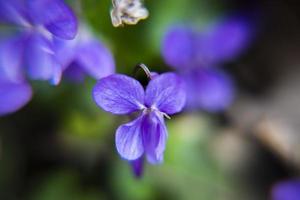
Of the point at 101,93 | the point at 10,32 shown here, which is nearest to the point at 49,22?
the point at 101,93

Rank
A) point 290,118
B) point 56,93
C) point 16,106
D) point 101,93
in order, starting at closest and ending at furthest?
point 101,93 < point 16,106 < point 56,93 < point 290,118

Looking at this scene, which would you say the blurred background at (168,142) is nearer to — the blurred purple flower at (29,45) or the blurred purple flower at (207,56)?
the blurred purple flower at (207,56)

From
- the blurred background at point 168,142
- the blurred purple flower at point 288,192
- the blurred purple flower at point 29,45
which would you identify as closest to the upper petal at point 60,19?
the blurred purple flower at point 29,45

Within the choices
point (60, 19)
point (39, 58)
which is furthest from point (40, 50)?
point (60, 19)

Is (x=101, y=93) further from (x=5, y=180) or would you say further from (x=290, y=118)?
(x=290, y=118)

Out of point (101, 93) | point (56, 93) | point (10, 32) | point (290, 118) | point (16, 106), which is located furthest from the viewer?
point (290, 118)

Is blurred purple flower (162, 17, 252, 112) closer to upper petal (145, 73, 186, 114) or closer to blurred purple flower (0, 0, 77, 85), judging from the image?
blurred purple flower (0, 0, 77, 85)
